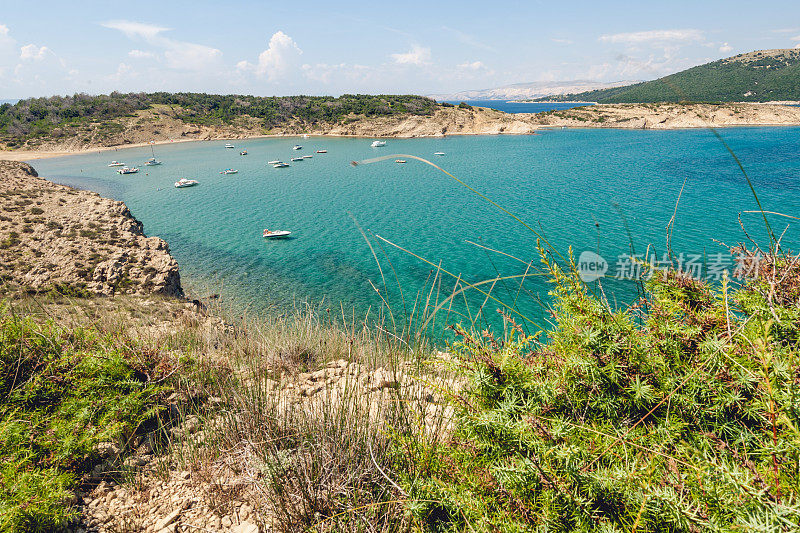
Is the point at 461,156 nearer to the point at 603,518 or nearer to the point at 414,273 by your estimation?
the point at 414,273

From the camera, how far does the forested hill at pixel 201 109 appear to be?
6378 cm

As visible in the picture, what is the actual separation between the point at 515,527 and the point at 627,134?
7531cm

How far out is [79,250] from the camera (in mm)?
12562

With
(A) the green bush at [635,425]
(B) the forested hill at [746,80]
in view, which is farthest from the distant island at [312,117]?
(A) the green bush at [635,425]

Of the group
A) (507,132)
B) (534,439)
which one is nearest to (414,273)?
(534,439)

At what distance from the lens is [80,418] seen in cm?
256

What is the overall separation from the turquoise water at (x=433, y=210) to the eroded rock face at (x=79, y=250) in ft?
6.86

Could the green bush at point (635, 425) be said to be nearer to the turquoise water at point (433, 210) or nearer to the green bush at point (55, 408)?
the turquoise water at point (433, 210)

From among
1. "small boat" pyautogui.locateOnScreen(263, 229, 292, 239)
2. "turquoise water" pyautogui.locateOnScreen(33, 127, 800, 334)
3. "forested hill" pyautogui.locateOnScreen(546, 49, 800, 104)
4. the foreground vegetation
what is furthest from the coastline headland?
the foreground vegetation

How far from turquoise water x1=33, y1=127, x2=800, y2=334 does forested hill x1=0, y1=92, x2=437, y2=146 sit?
82.3ft

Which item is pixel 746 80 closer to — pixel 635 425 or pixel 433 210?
pixel 433 210

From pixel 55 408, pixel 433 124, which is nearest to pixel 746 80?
pixel 433 124

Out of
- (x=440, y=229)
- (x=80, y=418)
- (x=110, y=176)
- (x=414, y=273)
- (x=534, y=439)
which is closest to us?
(x=534, y=439)

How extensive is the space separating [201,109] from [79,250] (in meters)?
80.5
